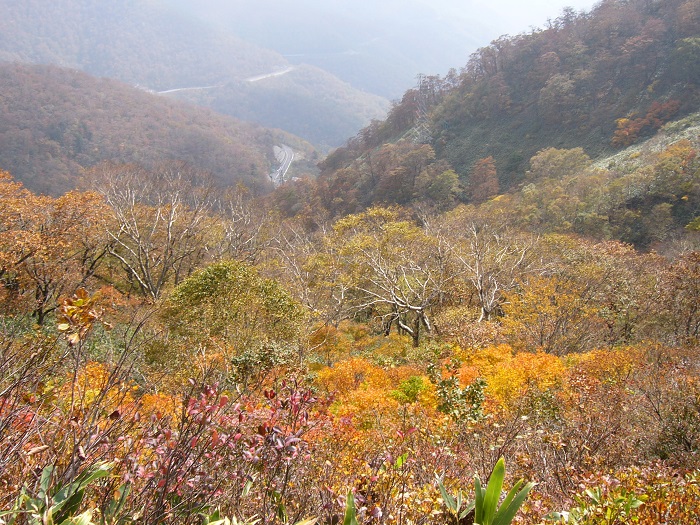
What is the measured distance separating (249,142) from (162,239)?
64.1 m

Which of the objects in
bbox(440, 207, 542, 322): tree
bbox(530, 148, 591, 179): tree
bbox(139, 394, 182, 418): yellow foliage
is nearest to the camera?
bbox(139, 394, 182, 418): yellow foliage

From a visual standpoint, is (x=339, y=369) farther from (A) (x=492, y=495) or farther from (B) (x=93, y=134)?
(B) (x=93, y=134)

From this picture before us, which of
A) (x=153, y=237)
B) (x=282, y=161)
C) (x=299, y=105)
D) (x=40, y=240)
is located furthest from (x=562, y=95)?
(x=299, y=105)

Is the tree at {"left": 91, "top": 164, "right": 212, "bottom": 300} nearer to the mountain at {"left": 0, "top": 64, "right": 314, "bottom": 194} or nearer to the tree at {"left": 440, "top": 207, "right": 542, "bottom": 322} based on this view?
the tree at {"left": 440, "top": 207, "right": 542, "bottom": 322}

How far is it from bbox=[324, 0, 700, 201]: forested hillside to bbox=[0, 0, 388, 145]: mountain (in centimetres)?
8702

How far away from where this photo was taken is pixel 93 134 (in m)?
57.1

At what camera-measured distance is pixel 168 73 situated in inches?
7175

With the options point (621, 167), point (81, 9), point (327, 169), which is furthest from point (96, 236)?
point (81, 9)

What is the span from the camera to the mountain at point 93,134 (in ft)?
152

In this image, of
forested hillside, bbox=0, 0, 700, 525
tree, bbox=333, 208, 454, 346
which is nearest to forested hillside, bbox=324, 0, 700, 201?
forested hillside, bbox=0, 0, 700, 525

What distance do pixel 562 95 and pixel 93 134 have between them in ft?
206

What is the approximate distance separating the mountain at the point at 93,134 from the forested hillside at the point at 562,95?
91.8 ft

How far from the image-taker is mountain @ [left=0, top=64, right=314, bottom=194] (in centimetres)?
4625

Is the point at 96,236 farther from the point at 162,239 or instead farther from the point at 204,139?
the point at 204,139
